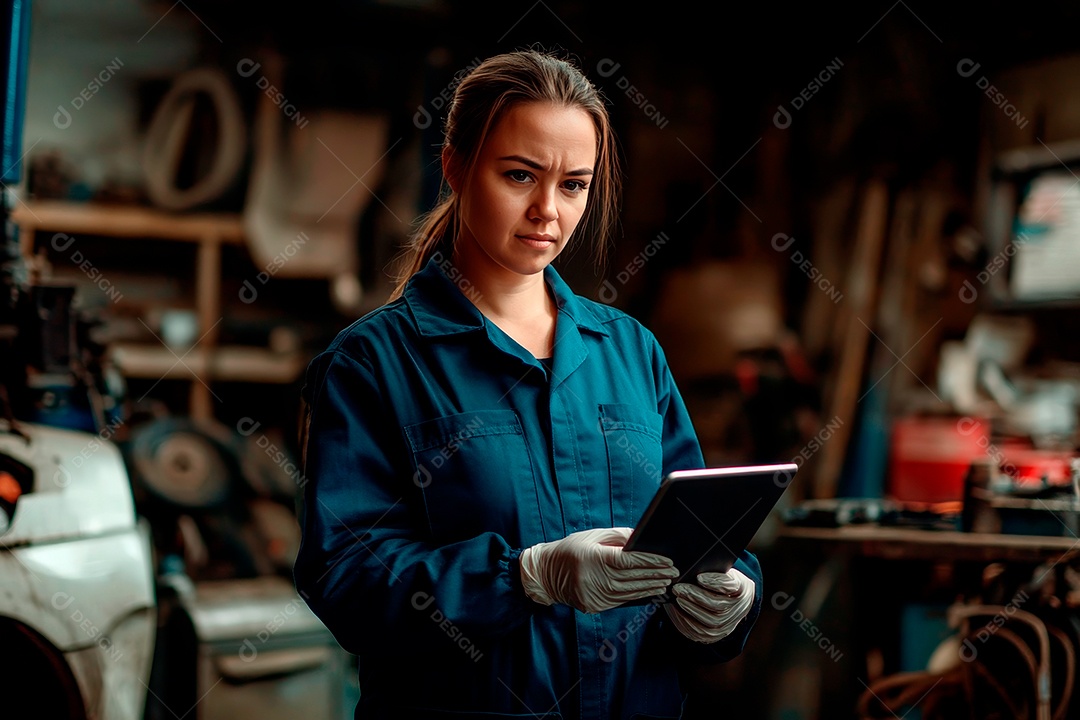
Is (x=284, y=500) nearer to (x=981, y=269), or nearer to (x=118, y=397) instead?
(x=118, y=397)

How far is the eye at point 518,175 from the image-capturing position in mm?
1275

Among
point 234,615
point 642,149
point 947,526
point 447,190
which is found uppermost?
point 642,149

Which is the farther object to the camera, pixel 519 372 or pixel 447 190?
pixel 447 190

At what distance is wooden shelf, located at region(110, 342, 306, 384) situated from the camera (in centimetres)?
377

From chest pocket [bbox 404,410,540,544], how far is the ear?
365 mm

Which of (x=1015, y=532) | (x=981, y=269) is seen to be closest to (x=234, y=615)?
(x=1015, y=532)

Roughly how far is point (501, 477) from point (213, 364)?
299 centimetres

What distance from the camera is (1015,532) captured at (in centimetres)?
254

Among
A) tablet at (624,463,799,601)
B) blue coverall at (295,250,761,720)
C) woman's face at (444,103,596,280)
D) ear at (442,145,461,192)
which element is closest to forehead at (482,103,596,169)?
woman's face at (444,103,596,280)

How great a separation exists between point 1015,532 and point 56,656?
235 cm

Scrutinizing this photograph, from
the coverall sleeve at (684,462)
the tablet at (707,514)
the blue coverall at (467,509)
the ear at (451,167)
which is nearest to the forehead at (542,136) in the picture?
the ear at (451,167)

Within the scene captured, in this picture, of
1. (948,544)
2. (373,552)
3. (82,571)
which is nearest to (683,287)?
(948,544)

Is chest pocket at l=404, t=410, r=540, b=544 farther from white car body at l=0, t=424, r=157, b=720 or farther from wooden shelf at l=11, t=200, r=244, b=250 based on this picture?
wooden shelf at l=11, t=200, r=244, b=250

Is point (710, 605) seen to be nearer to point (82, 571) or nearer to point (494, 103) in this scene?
point (494, 103)
